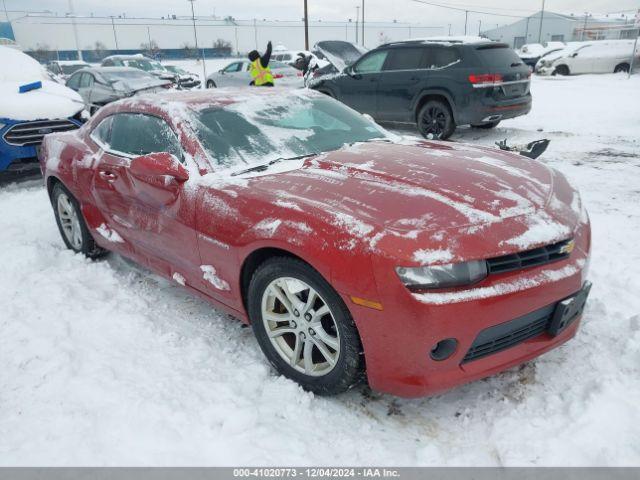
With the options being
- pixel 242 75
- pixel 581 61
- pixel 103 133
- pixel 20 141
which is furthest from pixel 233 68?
pixel 103 133

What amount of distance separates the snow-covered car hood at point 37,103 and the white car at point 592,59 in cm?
2048

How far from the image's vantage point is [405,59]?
28.5ft

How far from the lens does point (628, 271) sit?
11.7 feet

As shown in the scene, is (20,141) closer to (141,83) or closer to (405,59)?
(405,59)

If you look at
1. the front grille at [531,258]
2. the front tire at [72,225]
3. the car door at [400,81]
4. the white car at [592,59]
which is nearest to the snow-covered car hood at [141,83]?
the car door at [400,81]

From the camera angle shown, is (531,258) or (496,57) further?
(496,57)

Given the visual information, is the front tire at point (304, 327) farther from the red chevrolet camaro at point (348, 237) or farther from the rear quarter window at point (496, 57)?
the rear quarter window at point (496, 57)

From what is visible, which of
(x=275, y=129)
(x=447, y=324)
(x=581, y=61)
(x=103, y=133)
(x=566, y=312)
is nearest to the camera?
(x=447, y=324)

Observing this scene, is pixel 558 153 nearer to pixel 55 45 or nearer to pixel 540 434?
pixel 540 434

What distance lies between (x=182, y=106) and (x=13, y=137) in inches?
176

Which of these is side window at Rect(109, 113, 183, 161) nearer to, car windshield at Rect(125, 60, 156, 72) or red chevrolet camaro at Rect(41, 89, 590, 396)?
red chevrolet camaro at Rect(41, 89, 590, 396)

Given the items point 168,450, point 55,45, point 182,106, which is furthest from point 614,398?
point 55,45

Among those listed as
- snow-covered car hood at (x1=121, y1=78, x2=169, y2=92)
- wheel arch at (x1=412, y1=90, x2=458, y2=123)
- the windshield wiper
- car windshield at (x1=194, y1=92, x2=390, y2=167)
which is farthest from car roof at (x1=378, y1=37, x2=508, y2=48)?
snow-covered car hood at (x1=121, y1=78, x2=169, y2=92)

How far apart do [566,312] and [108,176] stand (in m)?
3.09
